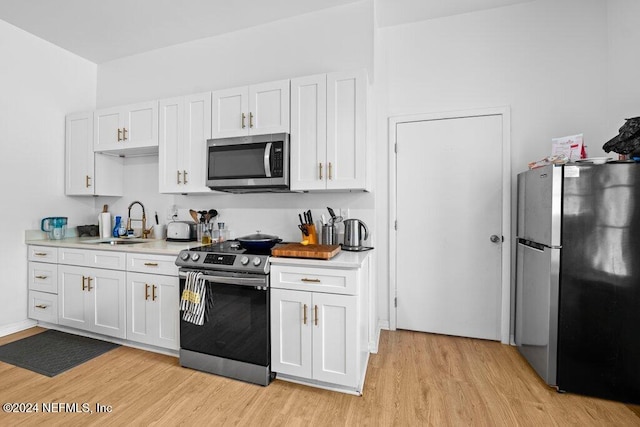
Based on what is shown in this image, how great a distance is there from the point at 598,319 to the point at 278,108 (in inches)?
105

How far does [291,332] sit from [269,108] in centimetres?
177

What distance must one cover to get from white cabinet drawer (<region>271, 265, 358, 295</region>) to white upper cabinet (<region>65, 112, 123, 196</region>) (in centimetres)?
253

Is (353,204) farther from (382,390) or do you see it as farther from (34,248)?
(34,248)

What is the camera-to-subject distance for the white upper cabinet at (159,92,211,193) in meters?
2.70

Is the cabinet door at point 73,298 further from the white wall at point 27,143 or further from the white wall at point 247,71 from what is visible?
the white wall at point 247,71

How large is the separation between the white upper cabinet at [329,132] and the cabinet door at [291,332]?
0.88 m

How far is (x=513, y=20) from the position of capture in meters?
2.64

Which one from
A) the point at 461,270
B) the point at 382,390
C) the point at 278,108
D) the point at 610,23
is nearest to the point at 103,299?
the point at 278,108

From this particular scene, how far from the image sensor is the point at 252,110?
2.52 meters

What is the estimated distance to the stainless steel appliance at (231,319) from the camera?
2066 millimetres

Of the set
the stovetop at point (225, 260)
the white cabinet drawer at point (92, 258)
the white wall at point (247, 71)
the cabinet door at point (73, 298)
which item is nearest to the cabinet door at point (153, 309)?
the white cabinet drawer at point (92, 258)

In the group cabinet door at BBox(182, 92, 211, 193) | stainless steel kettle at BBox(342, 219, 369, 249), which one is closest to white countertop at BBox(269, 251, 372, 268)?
stainless steel kettle at BBox(342, 219, 369, 249)

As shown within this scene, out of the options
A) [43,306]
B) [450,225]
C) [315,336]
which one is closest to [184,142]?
[315,336]

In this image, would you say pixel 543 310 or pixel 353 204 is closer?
pixel 543 310
